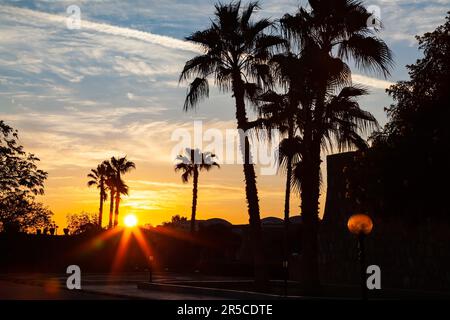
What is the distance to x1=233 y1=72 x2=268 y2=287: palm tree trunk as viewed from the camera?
29016 mm

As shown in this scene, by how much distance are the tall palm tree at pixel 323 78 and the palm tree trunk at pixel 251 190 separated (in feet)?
8.27

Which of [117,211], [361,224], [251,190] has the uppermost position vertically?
[117,211]

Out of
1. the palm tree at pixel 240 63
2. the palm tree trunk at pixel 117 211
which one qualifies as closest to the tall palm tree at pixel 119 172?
the palm tree trunk at pixel 117 211

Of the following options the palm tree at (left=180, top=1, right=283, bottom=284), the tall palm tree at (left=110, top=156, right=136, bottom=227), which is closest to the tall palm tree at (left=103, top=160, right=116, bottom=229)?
the tall palm tree at (left=110, top=156, right=136, bottom=227)

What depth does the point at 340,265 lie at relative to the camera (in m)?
32.2

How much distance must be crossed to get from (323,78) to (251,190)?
5.62 meters

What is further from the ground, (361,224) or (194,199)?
(194,199)

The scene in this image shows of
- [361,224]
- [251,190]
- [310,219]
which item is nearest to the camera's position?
[361,224]

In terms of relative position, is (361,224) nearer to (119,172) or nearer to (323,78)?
(323,78)

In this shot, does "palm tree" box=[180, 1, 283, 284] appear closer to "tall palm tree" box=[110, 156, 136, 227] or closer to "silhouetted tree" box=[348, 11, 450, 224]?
"silhouetted tree" box=[348, 11, 450, 224]

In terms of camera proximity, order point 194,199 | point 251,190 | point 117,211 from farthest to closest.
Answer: point 117,211 < point 194,199 < point 251,190

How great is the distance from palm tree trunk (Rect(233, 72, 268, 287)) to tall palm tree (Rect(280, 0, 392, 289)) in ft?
8.27

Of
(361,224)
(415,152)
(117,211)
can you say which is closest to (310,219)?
(415,152)

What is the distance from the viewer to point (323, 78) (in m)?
26.9
